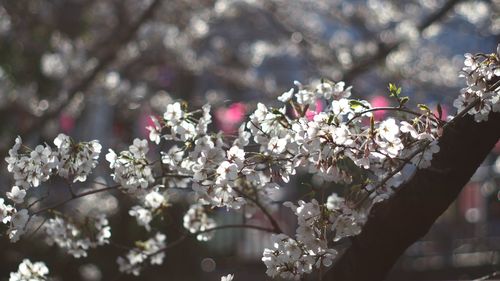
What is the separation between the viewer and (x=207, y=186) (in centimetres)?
218

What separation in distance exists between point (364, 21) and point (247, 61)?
2482mm

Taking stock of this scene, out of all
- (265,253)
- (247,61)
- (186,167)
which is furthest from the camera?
(247,61)

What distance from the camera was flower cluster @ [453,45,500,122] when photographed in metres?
1.96

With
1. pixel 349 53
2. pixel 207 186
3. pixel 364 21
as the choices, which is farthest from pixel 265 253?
pixel 364 21

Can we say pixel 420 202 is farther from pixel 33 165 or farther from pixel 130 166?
pixel 33 165

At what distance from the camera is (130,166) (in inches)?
91.0

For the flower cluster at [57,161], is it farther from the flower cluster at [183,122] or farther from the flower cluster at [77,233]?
the flower cluster at [77,233]

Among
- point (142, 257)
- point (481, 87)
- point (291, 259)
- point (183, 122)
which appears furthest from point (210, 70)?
point (481, 87)

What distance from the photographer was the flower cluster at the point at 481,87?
196cm

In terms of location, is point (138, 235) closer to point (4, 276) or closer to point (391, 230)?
point (4, 276)

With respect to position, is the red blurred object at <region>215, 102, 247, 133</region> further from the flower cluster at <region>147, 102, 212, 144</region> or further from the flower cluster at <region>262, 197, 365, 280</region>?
the flower cluster at <region>262, 197, 365, 280</region>

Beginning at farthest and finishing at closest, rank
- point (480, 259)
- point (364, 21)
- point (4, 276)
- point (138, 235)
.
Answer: point (364, 21)
point (480, 259)
point (138, 235)
point (4, 276)

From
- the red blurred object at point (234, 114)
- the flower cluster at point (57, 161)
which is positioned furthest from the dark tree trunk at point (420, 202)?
the flower cluster at point (57, 161)

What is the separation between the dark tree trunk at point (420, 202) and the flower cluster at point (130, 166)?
0.71 meters
